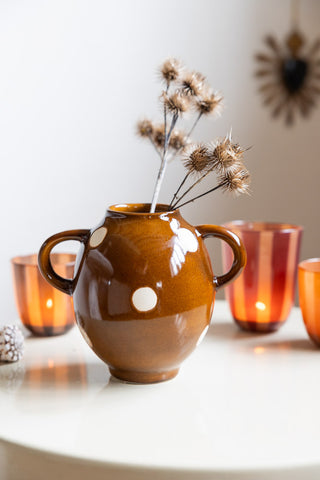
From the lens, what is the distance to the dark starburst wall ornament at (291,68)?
5.88 ft

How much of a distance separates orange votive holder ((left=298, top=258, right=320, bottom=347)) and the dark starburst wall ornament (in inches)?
42.0

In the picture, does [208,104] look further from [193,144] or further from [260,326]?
[260,326]

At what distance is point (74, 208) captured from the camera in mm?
1670

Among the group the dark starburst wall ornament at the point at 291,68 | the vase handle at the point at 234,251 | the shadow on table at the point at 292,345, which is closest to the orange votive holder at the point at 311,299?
the shadow on table at the point at 292,345

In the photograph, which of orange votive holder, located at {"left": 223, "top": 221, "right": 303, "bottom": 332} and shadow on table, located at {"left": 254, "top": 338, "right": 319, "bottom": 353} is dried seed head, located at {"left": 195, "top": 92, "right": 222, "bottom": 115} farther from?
shadow on table, located at {"left": 254, "top": 338, "right": 319, "bottom": 353}

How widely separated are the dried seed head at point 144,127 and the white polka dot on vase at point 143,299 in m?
0.27

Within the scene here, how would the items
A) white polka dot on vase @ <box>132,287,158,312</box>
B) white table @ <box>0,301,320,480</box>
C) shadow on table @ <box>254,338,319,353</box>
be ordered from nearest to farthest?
white table @ <box>0,301,320,480</box>
white polka dot on vase @ <box>132,287,158,312</box>
shadow on table @ <box>254,338,319,353</box>

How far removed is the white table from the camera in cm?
53

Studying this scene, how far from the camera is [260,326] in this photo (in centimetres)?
92

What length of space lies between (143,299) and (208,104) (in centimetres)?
26

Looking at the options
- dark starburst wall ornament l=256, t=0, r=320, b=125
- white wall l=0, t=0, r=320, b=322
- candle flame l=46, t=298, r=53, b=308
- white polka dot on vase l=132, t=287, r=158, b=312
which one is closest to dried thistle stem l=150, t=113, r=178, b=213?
white polka dot on vase l=132, t=287, r=158, b=312

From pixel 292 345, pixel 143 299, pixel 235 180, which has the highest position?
pixel 235 180

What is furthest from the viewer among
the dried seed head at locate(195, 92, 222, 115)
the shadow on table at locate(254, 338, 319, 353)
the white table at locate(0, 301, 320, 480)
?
the shadow on table at locate(254, 338, 319, 353)

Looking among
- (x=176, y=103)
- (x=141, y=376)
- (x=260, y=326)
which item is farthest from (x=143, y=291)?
(x=260, y=326)
